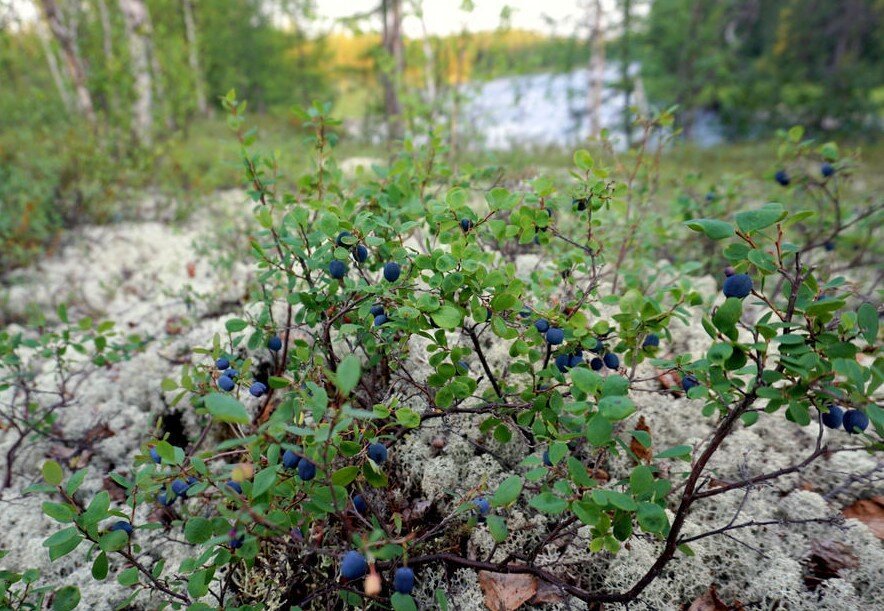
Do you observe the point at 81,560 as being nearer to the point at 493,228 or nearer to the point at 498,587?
the point at 498,587

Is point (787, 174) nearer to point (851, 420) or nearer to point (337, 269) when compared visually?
point (851, 420)

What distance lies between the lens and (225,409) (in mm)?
808

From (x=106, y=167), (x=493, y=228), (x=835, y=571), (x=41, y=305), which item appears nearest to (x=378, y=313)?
(x=493, y=228)

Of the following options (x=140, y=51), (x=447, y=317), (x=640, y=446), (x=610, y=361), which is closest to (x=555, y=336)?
(x=610, y=361)

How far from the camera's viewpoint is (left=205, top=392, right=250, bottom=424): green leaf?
796 mm

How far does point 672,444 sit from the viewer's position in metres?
1.88

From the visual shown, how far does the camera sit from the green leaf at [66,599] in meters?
1.21

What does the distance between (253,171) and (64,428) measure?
5.09 ft

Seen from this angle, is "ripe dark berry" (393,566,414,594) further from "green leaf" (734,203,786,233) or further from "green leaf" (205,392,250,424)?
"green leaf" (734,203,786,233)

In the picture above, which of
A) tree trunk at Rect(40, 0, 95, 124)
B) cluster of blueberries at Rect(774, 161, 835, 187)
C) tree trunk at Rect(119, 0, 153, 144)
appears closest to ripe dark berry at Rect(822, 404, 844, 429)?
cluster of blueberries at Rect(774, 161, 835, 187)

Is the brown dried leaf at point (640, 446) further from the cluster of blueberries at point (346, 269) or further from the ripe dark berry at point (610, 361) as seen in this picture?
the cluster of blueberries at point (346, 269)

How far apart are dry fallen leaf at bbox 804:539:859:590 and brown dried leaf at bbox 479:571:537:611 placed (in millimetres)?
812

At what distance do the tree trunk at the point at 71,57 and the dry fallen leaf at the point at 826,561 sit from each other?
26.2 ft

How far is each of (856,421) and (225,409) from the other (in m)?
1.35
